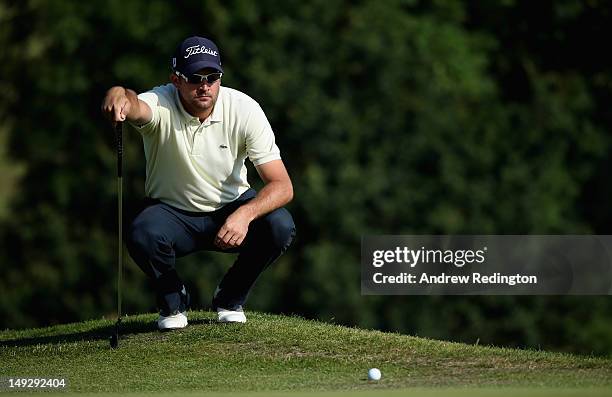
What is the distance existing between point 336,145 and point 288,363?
19.1 m

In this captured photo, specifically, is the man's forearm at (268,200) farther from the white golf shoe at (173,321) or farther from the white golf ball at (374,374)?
the white golf ball at (374,374)

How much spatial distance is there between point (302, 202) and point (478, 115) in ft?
17.1

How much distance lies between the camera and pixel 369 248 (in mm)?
27344

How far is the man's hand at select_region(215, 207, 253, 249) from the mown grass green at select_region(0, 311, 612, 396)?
845 mm

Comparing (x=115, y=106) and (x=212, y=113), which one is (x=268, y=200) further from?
(x=115, y=106)

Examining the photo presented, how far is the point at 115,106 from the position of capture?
380 inches

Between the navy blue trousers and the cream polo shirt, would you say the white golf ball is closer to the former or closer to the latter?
the navy blue trousers

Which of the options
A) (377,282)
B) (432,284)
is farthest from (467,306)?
(377,282)

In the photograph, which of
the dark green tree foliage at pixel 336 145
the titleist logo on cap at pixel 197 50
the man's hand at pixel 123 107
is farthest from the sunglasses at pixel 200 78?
the dark green tree foliage at pixel 336 145

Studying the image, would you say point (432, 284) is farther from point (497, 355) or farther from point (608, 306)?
point (497, 355)

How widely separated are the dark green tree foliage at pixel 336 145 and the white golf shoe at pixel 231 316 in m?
16.6

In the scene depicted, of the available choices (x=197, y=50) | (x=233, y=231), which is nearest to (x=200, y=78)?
(x=197, y=50)

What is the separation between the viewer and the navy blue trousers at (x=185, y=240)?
34.1 feet

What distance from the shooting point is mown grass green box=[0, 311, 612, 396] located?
8719mm
